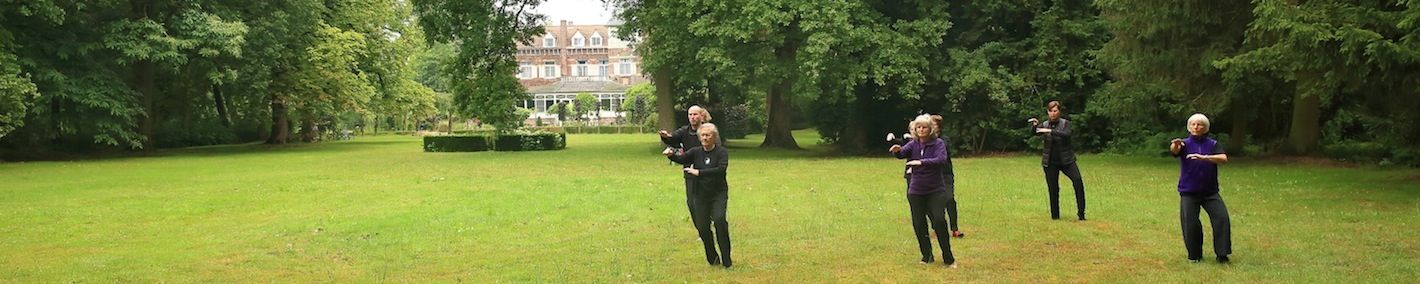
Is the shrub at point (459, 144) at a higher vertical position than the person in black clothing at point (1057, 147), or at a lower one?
lower

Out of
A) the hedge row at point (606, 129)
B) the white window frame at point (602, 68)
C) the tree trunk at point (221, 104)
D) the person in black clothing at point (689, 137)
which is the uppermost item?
the white window frame at point (602, 68)

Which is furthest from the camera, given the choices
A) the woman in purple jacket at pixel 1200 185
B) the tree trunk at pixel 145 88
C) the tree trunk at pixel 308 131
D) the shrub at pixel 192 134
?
the tree trunk at pixel 308 131

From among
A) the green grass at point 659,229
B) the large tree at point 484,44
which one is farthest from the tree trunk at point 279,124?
the green grass at point 659,229

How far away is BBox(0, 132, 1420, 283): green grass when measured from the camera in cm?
902

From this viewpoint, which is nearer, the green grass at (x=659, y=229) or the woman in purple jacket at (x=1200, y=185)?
the woman in purple jacket at (x=1200, y=185)

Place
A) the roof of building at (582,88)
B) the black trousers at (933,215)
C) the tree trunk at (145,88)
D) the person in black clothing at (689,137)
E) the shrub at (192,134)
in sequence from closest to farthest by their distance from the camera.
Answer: the black trousers at (933,215)
the person in black clothing at (689,137)
the tree trunk at (145,88)
the shrub at (192,134)
the roof of building at (582,88)

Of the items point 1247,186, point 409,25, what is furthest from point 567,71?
point 1247,186

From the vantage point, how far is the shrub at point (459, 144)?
3966 cm

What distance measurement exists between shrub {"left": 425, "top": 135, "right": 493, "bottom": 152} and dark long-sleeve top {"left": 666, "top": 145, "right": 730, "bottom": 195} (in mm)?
31792

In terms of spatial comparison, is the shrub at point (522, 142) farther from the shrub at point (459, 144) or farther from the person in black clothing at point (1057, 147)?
the person in black clothing at point (1057, 147)

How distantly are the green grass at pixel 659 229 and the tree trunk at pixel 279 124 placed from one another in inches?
962

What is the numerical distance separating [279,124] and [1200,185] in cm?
4588

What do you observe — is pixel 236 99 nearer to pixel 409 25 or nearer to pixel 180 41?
pixel 180 41

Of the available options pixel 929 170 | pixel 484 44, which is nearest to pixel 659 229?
pixel 929 170
